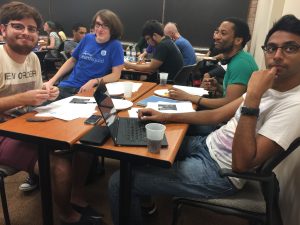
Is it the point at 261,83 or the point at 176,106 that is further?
the point at 176,106

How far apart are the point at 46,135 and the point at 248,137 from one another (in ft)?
3.00

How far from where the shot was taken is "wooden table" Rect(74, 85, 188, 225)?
110 cm

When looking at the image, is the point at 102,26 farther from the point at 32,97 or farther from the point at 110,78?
the point at 32,97

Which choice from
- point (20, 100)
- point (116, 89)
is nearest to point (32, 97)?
point (20, 100)

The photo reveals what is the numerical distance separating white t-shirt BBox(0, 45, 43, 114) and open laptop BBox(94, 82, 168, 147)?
701mm

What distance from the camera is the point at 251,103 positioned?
1.16 m

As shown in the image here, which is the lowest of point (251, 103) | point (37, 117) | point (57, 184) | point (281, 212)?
point (281, 212)

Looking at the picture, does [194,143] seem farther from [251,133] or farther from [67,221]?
[67,221]

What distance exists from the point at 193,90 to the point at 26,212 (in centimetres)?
161

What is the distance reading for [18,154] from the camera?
57.1 inches

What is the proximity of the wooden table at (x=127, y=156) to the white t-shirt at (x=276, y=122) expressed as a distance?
25 cm

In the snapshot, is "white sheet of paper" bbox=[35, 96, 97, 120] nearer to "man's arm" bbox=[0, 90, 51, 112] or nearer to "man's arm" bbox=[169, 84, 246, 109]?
"man's arm" bbox=[0, 90, 51, 112]

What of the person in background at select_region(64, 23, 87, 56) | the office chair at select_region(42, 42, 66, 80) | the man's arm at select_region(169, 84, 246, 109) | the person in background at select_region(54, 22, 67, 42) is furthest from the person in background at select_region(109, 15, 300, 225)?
the person in background at select_region(54, 22, 67, 42)

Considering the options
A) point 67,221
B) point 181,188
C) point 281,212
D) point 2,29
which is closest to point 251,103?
point 181,188
